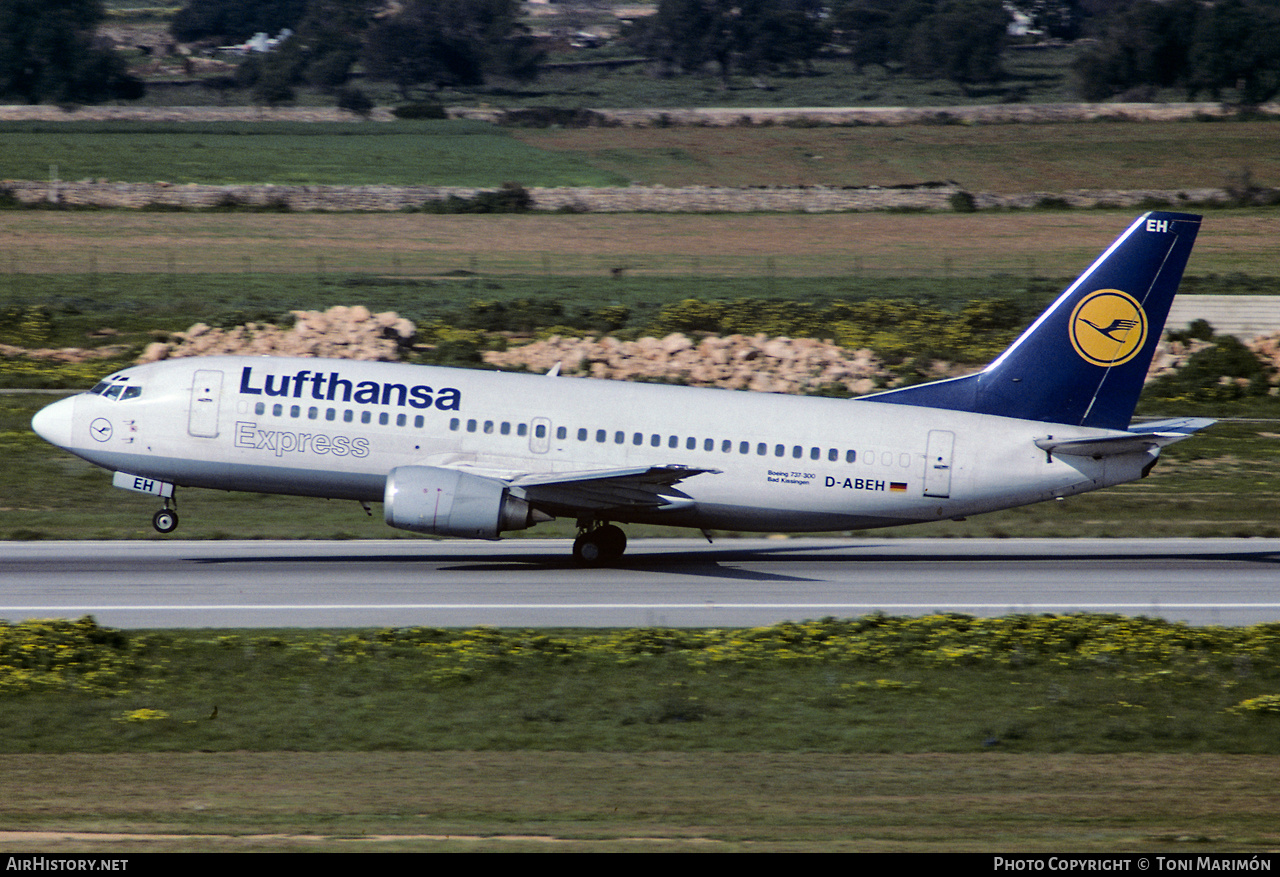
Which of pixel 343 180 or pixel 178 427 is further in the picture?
pixel 343 180

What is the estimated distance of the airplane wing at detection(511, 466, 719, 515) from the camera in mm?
28094

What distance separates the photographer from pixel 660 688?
19828mm

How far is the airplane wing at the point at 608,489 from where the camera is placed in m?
28.1

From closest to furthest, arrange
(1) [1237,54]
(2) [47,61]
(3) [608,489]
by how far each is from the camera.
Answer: (3) [608,489] < (2) [47,61] < (1) [1237,54]

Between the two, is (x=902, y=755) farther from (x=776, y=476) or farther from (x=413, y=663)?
(x=776, y=476)

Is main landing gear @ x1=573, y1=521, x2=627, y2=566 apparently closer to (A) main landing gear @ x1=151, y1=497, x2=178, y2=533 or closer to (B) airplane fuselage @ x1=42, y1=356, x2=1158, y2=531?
(B) airplane fuselage @ x1=42, y1=356, x2=1158, y2=531

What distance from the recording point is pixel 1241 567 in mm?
31297

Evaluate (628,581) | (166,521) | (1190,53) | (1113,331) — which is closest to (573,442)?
(628,581)

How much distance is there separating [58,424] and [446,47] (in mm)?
153389

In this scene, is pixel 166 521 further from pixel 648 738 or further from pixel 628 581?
pixel 648 738

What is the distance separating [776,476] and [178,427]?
12508 mm

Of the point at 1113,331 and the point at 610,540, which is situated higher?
the point at 1113,331

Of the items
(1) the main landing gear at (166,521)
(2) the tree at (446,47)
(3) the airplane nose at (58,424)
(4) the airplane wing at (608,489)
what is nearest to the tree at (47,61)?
(2) the tree at (446,47)

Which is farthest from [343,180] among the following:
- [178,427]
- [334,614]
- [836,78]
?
[836,78]
